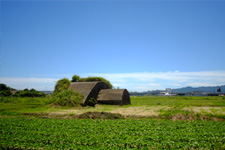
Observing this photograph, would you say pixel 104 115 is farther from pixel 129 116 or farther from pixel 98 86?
pixel 98 86

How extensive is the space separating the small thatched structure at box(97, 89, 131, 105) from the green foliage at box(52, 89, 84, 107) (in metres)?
6.12

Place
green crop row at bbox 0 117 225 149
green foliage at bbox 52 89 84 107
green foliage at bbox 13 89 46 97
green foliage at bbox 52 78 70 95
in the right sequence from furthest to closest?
green foliage at bbox 13 89 46 97, green foliage at bbox 52 78 70 95, green foliage at bbox 52 89 84 107, green crop row at bbox 0 117 225 149

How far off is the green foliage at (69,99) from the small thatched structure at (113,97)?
612cm

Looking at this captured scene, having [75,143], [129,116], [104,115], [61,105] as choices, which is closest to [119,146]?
[75,143]

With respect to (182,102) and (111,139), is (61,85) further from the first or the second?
(111,139)

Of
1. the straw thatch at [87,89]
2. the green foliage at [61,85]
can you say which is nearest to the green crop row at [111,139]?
the straw thatch at [87,89]

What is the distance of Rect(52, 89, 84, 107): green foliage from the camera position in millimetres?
38625

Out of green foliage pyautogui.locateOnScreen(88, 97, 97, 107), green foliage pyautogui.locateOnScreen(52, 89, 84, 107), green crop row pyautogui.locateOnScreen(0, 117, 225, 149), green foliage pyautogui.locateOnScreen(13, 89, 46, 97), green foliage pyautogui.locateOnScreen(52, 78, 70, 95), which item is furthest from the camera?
green foliage pyautogui.locateOnScreen(13, 89, 46, 97)

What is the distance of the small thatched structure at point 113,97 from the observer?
43750 millimetres

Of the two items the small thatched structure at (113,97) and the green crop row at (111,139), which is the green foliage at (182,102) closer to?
the small thatched structure at (113,97)

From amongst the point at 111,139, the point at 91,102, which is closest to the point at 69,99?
the point at 91,102

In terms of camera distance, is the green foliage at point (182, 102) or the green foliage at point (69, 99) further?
the green foliage at point (182, 102)

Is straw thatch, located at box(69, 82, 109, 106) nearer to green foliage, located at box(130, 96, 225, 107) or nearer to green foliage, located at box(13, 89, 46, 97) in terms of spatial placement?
green foliage, located at box(130, 96, 225, 107)

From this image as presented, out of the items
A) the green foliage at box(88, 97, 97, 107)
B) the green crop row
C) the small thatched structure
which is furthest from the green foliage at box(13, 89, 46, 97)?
the green crop row
